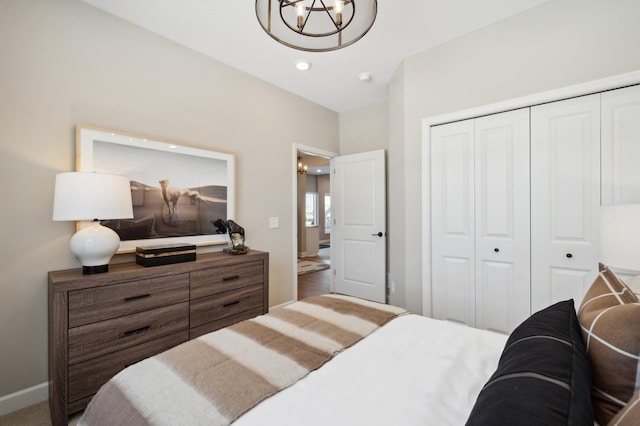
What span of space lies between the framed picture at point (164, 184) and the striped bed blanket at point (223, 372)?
1.44m

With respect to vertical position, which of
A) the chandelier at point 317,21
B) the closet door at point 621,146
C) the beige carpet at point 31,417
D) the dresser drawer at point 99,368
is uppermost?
the chandelier at point 317,21

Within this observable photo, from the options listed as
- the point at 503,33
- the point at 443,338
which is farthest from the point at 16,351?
the point at 503,33

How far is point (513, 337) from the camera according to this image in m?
0.93

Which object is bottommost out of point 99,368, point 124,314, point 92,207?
point 99,368

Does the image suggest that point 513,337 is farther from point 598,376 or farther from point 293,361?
point 293,361

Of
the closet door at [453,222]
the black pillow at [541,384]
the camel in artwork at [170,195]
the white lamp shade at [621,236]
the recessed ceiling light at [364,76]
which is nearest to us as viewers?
the black pillow at [541,384]

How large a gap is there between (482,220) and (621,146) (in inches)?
38.8

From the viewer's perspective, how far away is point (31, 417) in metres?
1.70

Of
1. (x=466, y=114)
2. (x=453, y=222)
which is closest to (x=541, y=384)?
(x=453, y=222)

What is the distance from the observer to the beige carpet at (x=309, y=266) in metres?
5.72

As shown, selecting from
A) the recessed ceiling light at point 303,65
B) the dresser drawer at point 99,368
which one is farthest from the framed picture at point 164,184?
the recessed ceiling light at point 303,65

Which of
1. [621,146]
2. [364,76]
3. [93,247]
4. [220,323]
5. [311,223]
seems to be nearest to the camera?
[93,247]

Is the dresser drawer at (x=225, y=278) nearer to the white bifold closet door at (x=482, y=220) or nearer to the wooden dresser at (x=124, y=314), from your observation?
the wooden dresser at (x=124, y=314)

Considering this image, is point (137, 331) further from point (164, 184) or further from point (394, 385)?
point (394, 385)
